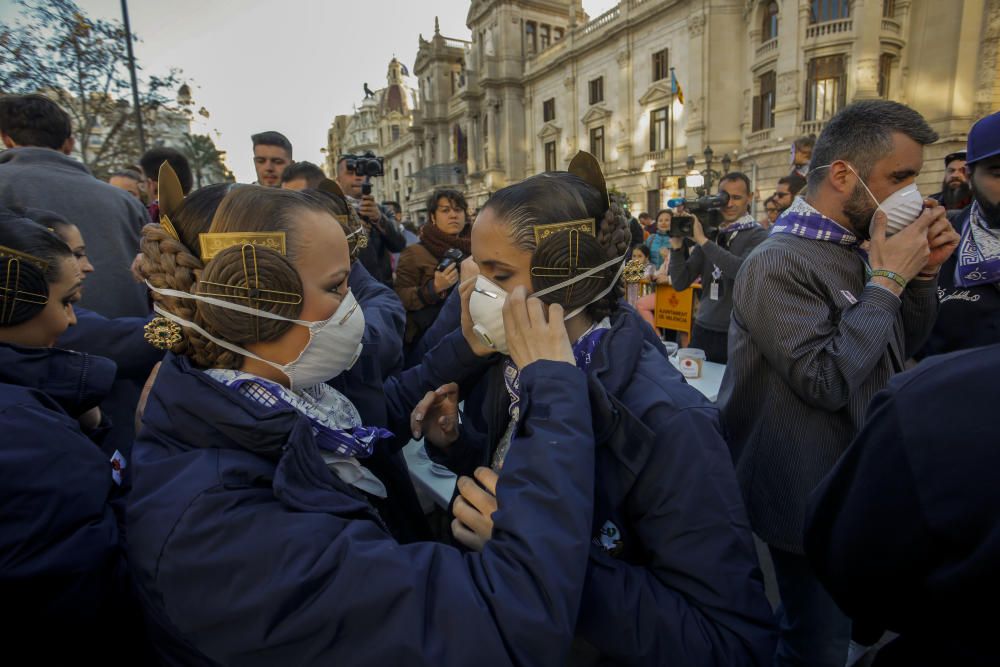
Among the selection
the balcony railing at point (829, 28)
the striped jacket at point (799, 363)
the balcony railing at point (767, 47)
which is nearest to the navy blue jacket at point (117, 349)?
the striped jacket at point (799, 363)

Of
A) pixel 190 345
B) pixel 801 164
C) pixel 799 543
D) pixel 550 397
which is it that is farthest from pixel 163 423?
pixel 801 164

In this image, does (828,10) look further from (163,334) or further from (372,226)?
(163,334)

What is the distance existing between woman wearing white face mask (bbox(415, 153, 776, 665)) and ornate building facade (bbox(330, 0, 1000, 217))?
20137 millimetres

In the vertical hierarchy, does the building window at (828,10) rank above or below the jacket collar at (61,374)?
above

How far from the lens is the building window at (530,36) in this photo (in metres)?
38.2

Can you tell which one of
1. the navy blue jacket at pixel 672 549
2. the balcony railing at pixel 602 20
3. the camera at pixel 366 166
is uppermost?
the balcony railing at pixel 602 20

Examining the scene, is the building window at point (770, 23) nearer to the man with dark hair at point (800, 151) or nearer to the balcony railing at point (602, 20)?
the balcony railing at point (602, 20)

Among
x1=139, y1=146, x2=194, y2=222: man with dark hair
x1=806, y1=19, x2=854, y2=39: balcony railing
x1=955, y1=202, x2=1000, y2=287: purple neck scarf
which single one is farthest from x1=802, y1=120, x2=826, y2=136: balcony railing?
x1=139, y1=146, x2=194, y2=222: man with dark hair

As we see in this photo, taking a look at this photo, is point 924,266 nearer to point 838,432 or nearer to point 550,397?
point 838,432

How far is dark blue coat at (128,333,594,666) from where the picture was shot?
0.89 meters

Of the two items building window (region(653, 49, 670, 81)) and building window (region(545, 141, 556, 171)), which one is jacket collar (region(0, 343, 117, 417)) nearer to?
building window (region(653, 49, 670, 81))

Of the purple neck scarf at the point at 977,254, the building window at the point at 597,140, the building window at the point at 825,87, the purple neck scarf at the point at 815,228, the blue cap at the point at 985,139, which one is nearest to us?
the purple neck scarf at the point at 815,228

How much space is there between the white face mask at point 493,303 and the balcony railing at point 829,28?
23.6 metres

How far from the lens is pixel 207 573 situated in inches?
34.9
